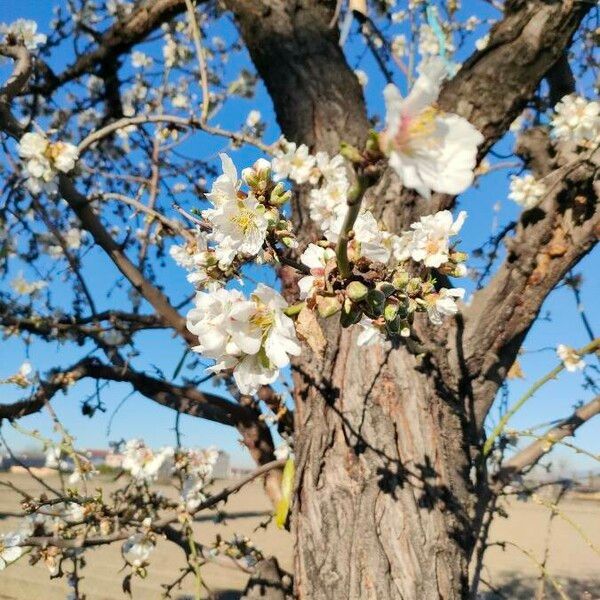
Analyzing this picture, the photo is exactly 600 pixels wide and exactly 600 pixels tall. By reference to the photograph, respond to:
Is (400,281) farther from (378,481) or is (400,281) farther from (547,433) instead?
(547,433)

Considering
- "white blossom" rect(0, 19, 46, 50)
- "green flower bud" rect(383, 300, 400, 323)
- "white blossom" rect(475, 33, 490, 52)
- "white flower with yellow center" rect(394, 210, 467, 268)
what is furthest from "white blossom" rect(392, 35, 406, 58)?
"green flower bud" rect(383, 300, 400, 323)

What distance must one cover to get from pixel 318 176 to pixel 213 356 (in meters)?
1.27

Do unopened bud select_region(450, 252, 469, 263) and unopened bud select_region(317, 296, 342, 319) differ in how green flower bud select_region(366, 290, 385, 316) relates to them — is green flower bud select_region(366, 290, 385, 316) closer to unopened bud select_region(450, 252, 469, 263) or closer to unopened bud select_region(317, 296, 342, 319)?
unopened bud select_region(317, 296, 342, 319)

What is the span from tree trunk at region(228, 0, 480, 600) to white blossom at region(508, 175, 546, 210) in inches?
26.3

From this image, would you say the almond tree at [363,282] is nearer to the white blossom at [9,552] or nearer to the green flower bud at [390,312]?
the green flower bud at [390,312]

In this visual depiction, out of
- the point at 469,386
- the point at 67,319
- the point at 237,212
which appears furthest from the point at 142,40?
the point at 237,212

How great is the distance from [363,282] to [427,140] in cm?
20

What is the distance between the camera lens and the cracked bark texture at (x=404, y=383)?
1.47m

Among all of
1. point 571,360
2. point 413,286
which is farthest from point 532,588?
point 413,286

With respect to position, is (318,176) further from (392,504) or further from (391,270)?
(391,270)

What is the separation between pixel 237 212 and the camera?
76 centimetres

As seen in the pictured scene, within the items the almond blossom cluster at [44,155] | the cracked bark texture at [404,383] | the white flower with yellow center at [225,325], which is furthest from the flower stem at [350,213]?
the almond blossom cluster at [44,155]

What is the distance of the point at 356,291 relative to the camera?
0.59 m

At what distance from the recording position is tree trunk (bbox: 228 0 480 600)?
1.44 m
